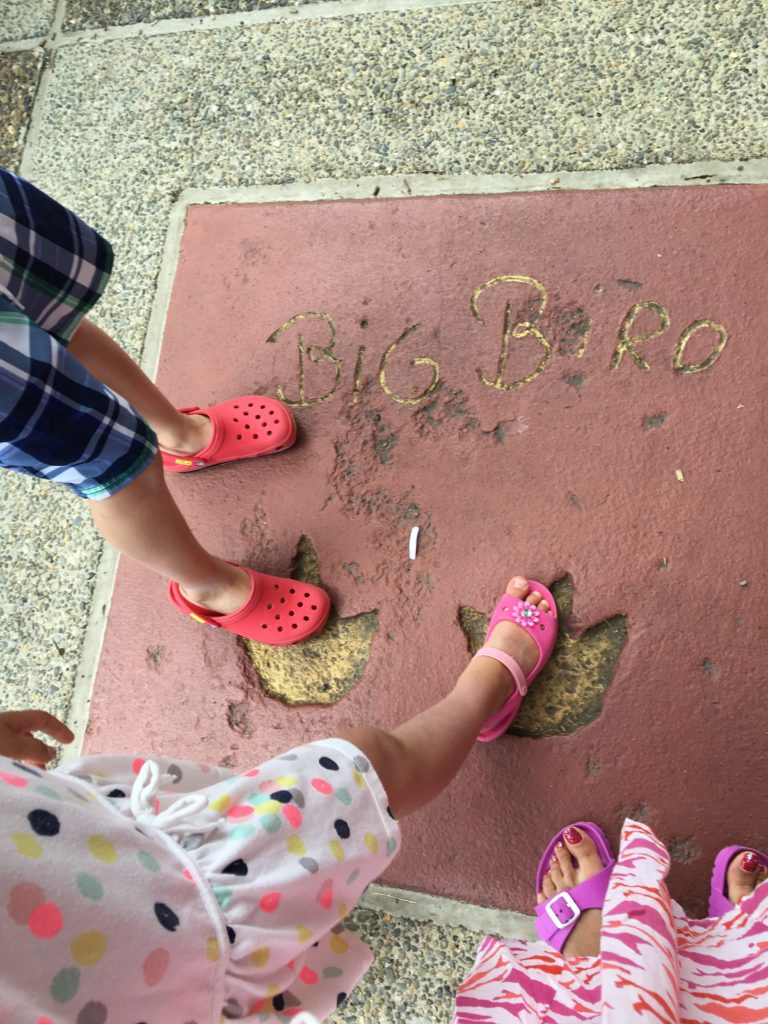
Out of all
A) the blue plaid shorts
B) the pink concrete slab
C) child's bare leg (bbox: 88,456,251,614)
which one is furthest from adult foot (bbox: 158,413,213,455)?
the blue plaid shorts

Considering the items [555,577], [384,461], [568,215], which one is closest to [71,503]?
[384,461]

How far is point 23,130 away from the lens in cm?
205

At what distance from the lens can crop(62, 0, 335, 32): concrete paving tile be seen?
6.33 ft

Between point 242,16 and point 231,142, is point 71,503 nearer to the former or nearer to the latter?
point 231,142

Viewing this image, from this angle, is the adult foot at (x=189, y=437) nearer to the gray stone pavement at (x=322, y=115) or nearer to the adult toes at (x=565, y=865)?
the gray stone pavement at (x=322, y=115)

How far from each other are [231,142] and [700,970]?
6.21 feet

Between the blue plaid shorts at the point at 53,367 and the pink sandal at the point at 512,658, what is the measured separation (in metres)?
0.68

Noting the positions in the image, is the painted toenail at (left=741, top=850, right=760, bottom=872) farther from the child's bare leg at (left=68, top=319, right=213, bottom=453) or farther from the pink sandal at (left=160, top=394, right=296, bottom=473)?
the child's bare leg at (left=68, top=319, right=213, bottom=453)

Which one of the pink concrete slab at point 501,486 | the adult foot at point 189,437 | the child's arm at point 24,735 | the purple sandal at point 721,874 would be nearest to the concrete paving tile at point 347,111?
the pink concrete slab at point 501,486

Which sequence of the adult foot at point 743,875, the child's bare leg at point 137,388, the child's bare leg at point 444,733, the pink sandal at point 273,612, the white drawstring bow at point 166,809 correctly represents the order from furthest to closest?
the pink sandal at point 273,612 → the child's bare leg at point 137,388 → the adult foot at point 743,875 → the child's bare leg at point 444,733 → the white drawstring bow at point 166,809

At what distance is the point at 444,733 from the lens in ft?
4.10

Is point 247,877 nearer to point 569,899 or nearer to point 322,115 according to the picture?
point 569,899

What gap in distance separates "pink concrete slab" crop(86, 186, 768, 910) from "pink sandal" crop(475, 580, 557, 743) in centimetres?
5

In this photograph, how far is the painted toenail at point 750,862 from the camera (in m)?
1.22
